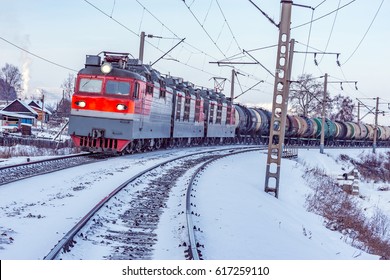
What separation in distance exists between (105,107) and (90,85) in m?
1.09

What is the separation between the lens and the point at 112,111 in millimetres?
18625

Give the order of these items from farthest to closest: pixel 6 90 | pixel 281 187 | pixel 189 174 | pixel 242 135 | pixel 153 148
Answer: pixel 6 90 < pixel 242 135 < pixel 153 148 < pixel 281 187 < pixel 189 174

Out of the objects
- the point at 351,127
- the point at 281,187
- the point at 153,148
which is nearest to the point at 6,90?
the point at 351,127

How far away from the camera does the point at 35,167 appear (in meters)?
13.8

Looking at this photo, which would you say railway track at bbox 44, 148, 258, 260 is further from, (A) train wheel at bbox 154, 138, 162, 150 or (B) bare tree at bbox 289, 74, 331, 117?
(B) bare tree at bbox 289, 74, 331, 117

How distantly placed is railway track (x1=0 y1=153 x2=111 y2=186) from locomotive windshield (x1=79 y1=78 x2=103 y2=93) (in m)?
2.77

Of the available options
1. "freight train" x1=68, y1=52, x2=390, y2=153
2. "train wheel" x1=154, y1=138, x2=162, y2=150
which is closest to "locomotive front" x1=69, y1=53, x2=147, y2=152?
"freight train" x1=68, y1=52, x2=390, y2=153

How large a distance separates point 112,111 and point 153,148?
6.31m

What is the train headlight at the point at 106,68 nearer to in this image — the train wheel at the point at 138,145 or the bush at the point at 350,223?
the train wheel at the point at 138,145

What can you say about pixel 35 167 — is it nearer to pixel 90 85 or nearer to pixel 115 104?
pixel 115 104

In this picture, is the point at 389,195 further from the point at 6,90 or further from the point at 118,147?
the point at 6,90

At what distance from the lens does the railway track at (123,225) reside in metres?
6.31

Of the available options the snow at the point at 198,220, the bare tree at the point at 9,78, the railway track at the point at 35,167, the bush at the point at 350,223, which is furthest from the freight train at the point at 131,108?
the bare tree at the point at 9,78

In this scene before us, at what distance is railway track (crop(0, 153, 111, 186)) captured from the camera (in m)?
11.8
